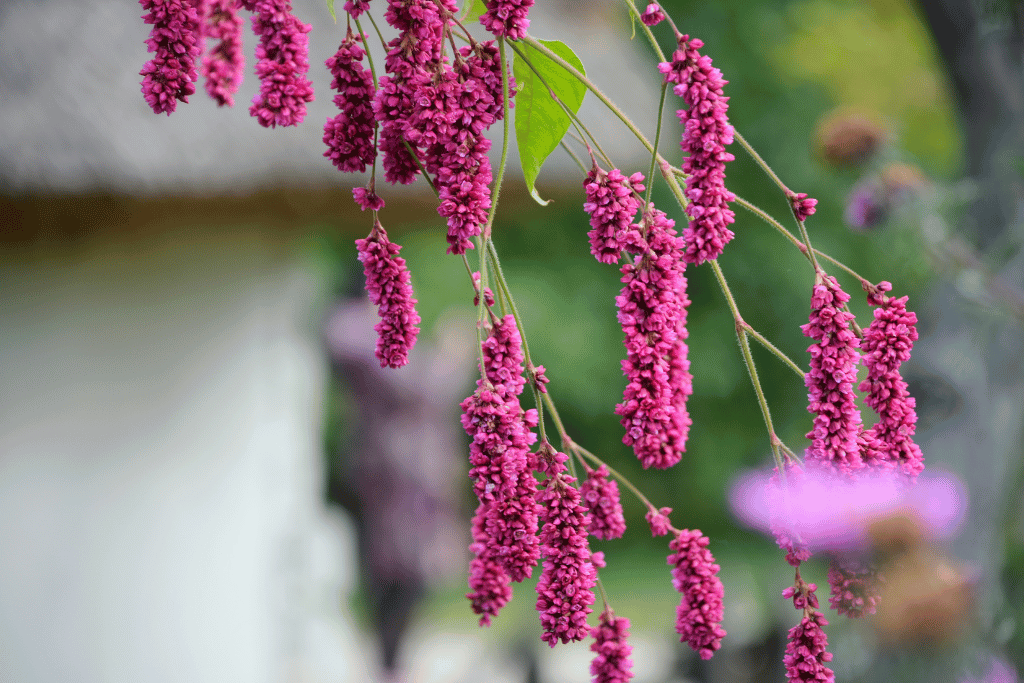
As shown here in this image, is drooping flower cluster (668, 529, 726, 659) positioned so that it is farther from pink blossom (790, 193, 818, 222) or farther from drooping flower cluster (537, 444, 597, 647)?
pink blossom (790, 193, 818, 222)

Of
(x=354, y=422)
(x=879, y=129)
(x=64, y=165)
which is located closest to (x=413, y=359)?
(x=354, y=422)

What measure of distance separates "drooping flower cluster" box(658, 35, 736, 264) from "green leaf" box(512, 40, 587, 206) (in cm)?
11

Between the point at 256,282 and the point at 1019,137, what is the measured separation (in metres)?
1.90

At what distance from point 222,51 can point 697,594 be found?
348 mm

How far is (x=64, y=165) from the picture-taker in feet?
5.58

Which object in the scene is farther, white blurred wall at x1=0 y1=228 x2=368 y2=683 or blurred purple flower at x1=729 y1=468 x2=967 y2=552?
white blurred wall at x1=0 y1=228 x2=368 y2=683

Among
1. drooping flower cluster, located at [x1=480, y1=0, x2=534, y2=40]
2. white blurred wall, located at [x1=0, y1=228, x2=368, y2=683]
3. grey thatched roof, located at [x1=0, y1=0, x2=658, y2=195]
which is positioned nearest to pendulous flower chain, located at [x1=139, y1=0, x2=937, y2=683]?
drooping flower cluster, located at [x1=480, y1=0, x2=534, y2=40]

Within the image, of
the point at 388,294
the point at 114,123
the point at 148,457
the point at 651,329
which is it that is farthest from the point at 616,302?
the point at 148,457

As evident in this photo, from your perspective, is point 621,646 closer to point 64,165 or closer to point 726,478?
point 64,165

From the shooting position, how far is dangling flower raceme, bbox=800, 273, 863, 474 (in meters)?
0.41

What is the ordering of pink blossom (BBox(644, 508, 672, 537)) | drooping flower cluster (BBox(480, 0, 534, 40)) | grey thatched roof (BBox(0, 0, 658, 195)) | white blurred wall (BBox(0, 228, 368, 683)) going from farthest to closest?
white blurred wall (BBox(0, 228, 368, 683)) → grey thatched roof (BBox(0, 0, 658, 195)) → pink blossom (BBox(644, 508, 672, 537)) → drooping flower cluster (BBox(480, 0, 534, 40))

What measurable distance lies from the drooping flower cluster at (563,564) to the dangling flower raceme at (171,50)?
26 cm

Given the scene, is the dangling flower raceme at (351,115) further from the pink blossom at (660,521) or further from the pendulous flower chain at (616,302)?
the pink blossom at (660,521)

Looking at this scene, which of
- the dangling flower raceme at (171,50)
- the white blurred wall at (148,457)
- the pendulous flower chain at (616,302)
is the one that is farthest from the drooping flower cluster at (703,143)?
the white blurred wall at (148,457)
